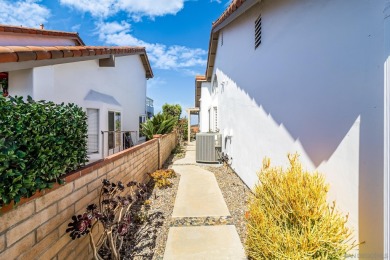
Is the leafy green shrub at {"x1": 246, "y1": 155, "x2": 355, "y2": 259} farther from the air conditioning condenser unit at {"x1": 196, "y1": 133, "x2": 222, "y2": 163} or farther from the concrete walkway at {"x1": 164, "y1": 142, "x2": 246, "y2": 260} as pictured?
the air conditioning condenser unit at {"x1": 196, "y1": 133, "x2": 222, "y2": 163}

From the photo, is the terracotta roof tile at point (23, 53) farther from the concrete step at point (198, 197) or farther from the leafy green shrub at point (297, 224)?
the leafy green shrub at point (297, 224)

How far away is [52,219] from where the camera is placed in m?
2.74

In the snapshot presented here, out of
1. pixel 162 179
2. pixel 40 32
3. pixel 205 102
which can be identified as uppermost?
pixel 40 32

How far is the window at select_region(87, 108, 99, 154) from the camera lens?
988 cm

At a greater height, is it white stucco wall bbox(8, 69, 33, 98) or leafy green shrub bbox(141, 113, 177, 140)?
white stucco wall bbox(8, 69, 33, 98)

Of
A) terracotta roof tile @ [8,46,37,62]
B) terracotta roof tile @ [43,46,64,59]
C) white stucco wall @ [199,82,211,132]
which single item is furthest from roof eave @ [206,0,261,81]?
terracotta roof tile @ [8,46,37,62]

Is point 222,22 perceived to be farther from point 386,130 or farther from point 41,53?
point 386,130

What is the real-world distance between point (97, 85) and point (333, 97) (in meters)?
10.4

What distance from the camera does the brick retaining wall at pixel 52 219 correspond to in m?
2.13

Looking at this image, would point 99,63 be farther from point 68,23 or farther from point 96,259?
point 96,259

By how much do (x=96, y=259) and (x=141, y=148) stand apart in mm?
4703

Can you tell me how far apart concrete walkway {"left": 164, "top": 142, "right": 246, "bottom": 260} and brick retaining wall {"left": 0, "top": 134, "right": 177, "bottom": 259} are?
1.80 m

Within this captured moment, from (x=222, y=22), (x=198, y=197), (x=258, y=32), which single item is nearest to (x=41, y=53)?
(x=198, y=197)

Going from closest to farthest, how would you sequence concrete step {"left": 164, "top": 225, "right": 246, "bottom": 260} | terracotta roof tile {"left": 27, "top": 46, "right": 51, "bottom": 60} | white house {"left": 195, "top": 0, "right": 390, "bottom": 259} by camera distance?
white house {"left": 195, "top": 0, "right": 390, "bottom": 259}
concrete step {"left": 164, "top": 225, "right": 246, "bottom": 260}
terracotta roof tile {"left": 27, "top": 46, "right": 51, "bottom": 60}
